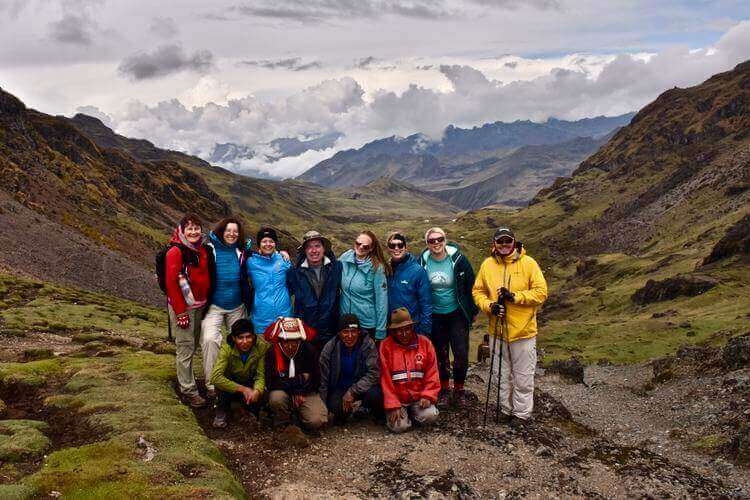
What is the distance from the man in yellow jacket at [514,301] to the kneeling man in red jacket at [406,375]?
2.42m

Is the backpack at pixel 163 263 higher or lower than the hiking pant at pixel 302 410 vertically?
higher

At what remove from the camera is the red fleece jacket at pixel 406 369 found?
16.0m

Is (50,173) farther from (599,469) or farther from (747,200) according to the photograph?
(747,200)

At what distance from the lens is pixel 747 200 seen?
148750mm

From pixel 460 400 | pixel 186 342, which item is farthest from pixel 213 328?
pixel 460 400

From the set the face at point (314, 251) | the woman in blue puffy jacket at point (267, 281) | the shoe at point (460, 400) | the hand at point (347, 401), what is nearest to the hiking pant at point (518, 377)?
the shoe at point (460, 400)

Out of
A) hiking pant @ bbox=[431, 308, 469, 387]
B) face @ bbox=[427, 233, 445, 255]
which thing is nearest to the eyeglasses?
face @ bbox=[427, 233, 445, 255]

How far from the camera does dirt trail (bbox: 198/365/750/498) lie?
1323cm

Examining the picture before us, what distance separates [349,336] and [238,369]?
3.58 meters

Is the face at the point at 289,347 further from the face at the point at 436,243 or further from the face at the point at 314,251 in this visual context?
the face at the point at 436,243

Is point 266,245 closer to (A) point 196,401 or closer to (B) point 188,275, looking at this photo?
(B) point 188,275

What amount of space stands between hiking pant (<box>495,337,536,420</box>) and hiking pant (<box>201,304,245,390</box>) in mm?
8858

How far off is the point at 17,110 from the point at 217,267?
156801mm

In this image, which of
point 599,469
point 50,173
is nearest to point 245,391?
point 599,469
